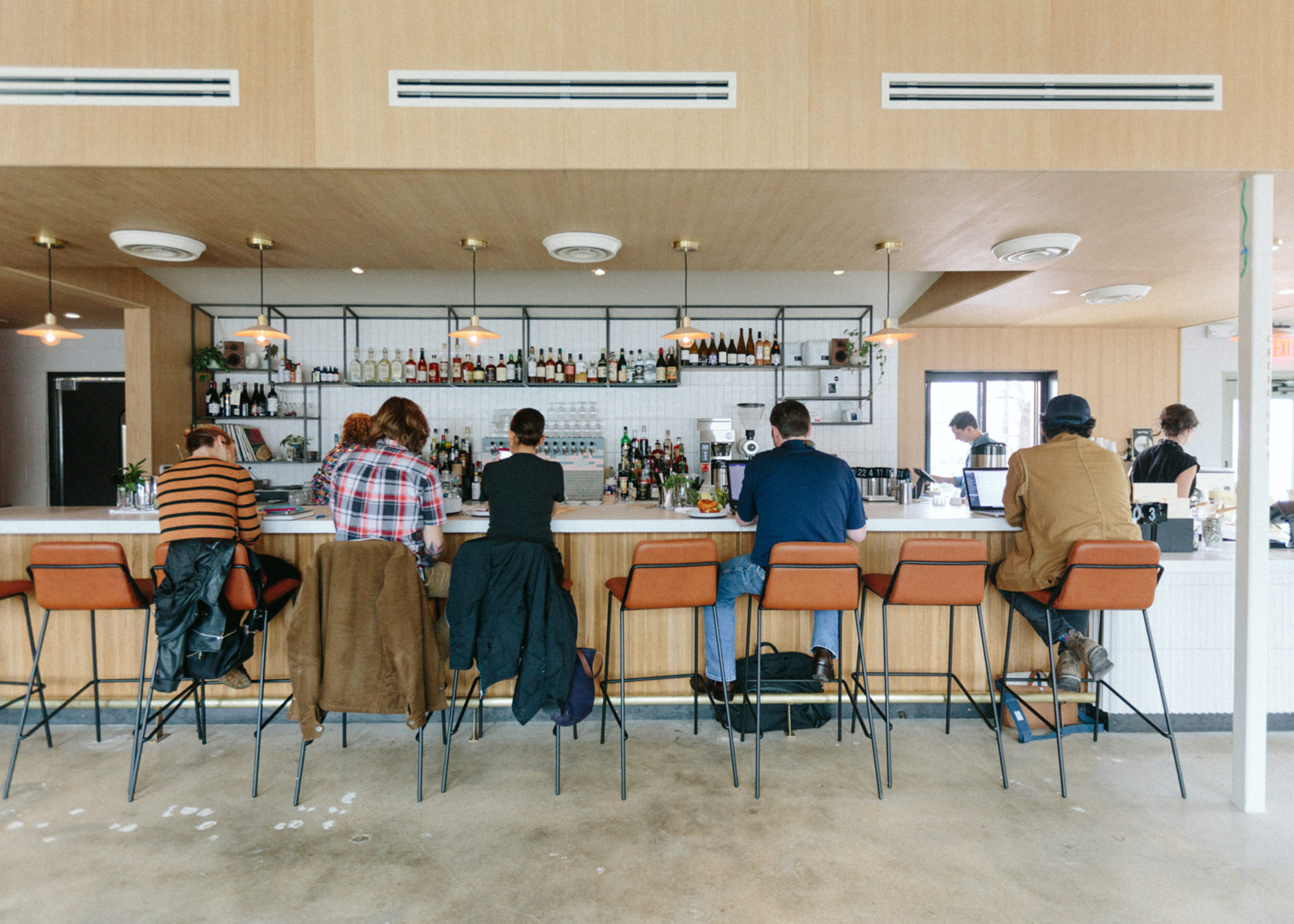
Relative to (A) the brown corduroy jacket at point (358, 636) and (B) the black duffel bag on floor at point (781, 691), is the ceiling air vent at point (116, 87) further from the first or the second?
(B) the black duffel bag on floor at point (781, 691)

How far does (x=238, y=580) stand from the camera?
108 inches

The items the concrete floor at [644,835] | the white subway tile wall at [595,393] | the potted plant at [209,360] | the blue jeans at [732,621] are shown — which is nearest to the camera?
the concrete floor at [644,835]

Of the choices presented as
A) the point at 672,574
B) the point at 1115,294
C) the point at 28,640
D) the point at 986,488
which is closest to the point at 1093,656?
the point at 986,488

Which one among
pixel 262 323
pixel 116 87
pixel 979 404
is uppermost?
pixel 116 87

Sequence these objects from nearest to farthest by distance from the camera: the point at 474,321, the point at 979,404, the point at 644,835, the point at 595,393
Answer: the point at 644,835 → the point at 474,321 → the point at 595,393 → the point at 979,404

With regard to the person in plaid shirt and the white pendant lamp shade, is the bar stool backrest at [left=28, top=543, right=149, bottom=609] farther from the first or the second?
the white pendant lamp shade

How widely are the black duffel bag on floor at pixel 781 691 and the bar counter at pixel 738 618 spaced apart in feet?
0.48

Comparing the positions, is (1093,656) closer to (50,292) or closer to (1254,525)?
(1254,525)

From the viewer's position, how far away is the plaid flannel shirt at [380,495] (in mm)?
2688

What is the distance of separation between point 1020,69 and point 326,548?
3354mm

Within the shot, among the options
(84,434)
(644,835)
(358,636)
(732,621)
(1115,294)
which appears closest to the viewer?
(644,835)

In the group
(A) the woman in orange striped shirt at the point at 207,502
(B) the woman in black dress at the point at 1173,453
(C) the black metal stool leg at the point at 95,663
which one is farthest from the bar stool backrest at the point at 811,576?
(B) the woman in black dress at the point at 1173,453

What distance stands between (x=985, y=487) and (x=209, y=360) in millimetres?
6060

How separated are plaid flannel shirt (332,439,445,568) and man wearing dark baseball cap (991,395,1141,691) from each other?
260cm
